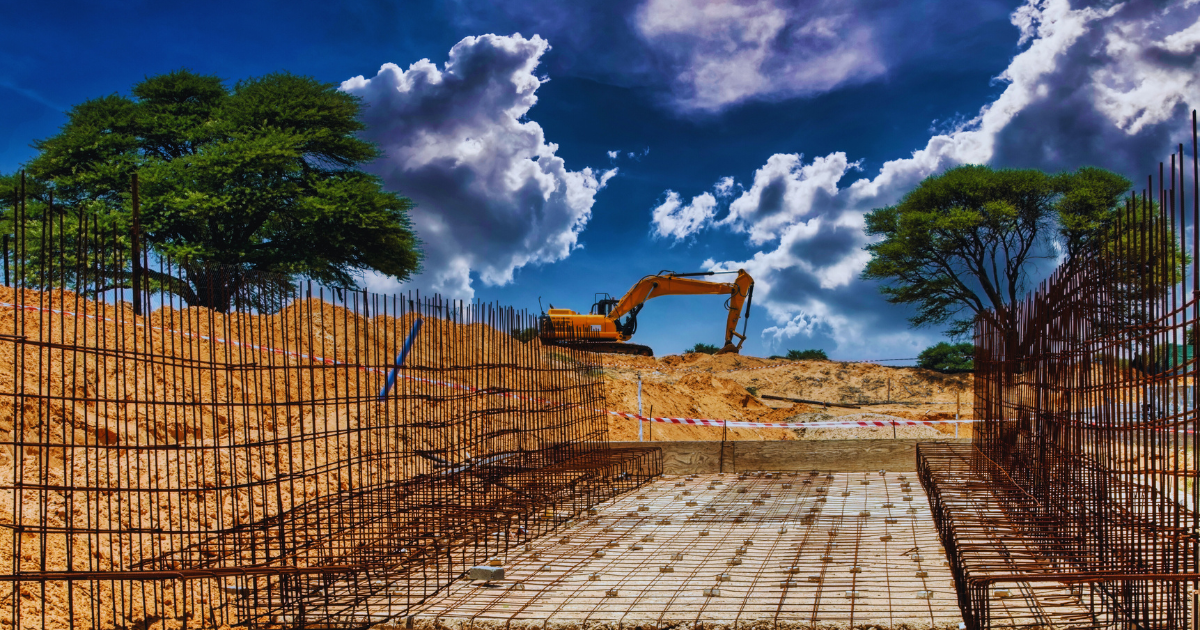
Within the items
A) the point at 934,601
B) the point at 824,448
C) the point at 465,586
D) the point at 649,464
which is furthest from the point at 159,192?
the point at 934,601

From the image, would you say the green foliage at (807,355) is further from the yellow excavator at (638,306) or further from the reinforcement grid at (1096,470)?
the reinforcement grid at (1096,470)

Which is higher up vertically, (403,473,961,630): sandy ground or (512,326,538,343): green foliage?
(512,326,538,343): green foliage

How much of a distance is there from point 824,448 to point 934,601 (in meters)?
5.72

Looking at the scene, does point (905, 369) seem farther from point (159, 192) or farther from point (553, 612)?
point (553, 612)

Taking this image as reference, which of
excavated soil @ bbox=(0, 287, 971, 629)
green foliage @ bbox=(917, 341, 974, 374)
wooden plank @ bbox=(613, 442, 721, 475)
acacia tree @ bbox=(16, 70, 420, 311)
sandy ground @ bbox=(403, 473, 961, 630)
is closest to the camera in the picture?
sandy ground @ bbox=(403, 473, 961, 630)

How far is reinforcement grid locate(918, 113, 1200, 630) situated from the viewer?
364 cm

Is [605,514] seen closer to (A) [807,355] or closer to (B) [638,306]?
(B) [638,306]

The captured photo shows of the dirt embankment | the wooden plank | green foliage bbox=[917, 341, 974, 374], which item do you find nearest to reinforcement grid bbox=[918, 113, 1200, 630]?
the wooden plank

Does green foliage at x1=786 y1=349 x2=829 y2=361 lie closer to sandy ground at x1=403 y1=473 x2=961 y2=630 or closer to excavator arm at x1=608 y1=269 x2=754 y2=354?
excavator arm at x1=608 y1=269 x2=754 y2=354

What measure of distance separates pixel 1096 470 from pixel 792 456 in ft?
19.2

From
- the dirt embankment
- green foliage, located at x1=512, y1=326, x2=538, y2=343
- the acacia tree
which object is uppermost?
the acacia tree

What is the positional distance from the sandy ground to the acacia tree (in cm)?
1882

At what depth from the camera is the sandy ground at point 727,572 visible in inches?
170

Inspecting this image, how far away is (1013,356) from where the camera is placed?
22.9ft
